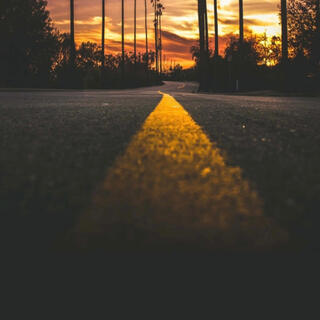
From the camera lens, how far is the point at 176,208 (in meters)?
1.53

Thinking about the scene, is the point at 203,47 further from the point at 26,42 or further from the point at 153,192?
the point at 153,192

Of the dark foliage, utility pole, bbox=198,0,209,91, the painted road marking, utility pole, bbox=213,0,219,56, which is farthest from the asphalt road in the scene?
utility pole, bbox=213,0,219,56

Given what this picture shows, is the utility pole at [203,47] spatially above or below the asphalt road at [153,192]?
above

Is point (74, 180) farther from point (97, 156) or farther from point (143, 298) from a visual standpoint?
point (143, 298)

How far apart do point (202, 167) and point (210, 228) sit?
3.33 ft

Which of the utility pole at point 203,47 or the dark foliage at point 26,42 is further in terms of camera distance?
the dark foliage at point 26,42

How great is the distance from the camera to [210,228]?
1.33 metres

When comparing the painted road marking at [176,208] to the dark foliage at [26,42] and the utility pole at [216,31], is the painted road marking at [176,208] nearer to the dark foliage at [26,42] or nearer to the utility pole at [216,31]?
the dark foliage at [26,42]

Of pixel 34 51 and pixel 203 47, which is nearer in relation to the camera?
pixel 203 47

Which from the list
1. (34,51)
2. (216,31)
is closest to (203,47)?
(216,31)

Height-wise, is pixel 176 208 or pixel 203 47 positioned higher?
pixel 203 47

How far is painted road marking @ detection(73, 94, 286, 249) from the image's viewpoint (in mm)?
1258

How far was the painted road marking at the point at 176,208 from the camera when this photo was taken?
49.5 inches

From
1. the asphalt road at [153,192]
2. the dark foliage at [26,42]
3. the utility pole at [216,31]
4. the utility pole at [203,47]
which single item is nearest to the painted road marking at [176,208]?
the asphalt road at [153,192]
